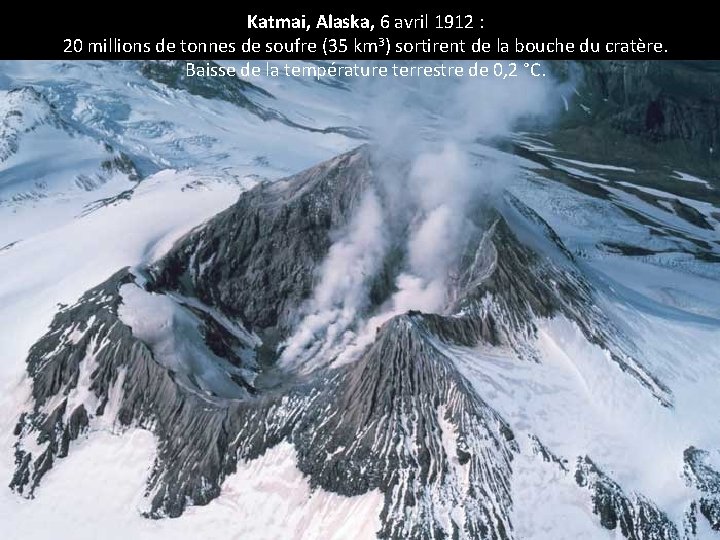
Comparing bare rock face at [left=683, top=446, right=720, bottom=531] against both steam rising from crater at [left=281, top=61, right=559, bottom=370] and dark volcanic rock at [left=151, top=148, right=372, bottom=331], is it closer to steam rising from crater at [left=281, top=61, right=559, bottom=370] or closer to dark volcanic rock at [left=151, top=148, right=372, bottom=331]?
steam rising from crater at [left=281, top=61, right=559, bottom=370]

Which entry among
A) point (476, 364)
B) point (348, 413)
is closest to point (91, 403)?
point (348, 413)

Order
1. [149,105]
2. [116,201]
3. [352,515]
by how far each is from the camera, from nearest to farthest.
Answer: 1. [352,515]
2. [116,201]
3. [149,105]

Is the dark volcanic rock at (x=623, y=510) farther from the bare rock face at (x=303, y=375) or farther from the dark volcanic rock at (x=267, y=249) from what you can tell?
the dark volcanic rock at (x=267, y=249)

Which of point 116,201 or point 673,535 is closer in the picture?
point 673,535

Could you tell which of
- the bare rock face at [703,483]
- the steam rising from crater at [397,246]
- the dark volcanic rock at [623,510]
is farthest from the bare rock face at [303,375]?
the bare rock face at [703,483]

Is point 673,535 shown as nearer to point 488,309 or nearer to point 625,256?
point 488,309

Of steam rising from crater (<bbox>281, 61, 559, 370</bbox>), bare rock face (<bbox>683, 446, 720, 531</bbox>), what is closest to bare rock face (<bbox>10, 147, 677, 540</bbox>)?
steam rising from crater (<bbox>281, 61, 559, 370</bbox>)

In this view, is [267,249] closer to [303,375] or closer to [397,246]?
[397,246]
